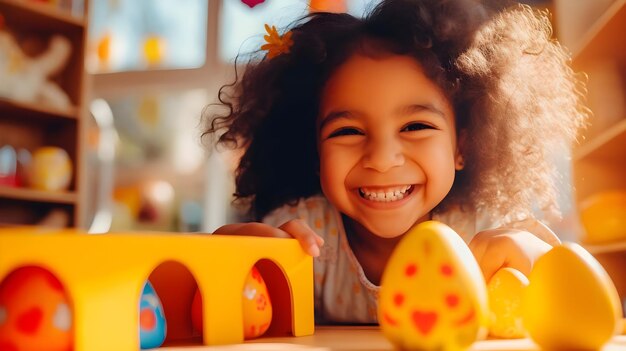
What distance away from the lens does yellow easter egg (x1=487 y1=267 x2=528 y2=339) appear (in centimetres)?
57

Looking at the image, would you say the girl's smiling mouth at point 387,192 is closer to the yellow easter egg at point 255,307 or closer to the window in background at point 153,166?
the yellow easter egg at point 255,307

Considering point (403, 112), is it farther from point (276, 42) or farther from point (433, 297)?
point (433, 297)

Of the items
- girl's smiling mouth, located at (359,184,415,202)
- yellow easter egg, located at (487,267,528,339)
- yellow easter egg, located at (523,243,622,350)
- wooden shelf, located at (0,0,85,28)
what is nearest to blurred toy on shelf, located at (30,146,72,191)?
wooden shelf, located at (0,0,85,28)

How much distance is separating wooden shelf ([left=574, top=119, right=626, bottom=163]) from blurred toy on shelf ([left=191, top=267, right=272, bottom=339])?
1.44m

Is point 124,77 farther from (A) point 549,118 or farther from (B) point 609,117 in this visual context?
(A) point 549,118

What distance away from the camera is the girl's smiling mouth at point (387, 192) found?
2.74 feet

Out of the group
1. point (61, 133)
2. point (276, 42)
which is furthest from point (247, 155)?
point (61, 133)

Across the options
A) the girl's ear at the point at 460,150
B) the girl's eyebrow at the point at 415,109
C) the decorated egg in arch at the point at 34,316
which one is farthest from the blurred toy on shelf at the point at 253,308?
the girl's ear at the point at 460,150

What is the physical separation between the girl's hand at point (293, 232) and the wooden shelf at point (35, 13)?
73.8 inches

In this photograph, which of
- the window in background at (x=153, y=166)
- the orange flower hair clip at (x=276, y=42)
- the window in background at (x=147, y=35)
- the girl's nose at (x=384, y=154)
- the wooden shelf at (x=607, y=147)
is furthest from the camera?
the window in background at (x=153, y=166)

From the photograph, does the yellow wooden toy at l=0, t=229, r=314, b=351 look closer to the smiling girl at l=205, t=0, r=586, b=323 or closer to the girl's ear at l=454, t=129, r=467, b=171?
the smiling girl at l=205, t=0, r=586, b=323

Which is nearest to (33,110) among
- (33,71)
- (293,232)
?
(33,71)

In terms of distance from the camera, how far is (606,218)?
6.03 ft

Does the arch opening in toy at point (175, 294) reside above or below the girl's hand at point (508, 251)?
below
